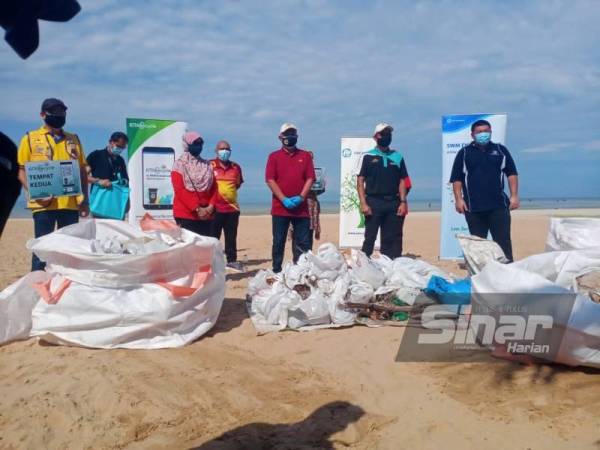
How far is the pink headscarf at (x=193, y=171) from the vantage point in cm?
591

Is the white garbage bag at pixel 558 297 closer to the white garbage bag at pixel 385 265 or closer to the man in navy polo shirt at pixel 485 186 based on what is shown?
the white garbage bag at pixel 385 265

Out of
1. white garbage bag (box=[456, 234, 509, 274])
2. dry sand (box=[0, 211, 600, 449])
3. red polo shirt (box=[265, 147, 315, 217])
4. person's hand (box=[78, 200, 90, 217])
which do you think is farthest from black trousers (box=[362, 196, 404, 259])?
person's hand (box=[78, 200, 90, 217])

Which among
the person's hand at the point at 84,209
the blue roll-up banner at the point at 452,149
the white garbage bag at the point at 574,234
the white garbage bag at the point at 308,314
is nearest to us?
the white garbage bag at the point at 574,234

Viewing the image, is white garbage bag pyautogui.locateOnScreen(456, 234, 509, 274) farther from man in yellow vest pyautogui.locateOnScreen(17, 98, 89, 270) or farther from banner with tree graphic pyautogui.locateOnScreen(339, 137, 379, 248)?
banner with tree graphic pyautogui.locateOnScreen(339, 137, 379, 248)

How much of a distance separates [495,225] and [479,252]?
45.0 inches

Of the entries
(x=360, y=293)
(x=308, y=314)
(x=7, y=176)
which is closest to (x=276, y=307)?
(x=308, y=314)

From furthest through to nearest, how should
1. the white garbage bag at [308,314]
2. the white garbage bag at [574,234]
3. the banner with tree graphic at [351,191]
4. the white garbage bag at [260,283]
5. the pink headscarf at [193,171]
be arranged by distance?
1. the banner with tree graphic at [351,191]
2. the pink headscarf at [193,171]
3. the white garbage bag at [260,283]
4. the white garbage bag at [308,314]
5. the white garbage bag at [574,234]

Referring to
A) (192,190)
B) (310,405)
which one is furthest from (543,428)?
(192,190)

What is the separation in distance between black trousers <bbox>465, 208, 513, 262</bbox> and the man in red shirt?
1787 millimetres

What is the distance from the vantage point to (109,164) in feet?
21.8

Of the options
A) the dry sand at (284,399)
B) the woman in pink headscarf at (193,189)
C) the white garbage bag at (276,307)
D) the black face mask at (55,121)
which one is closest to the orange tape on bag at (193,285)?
the dry sand at (284,399)

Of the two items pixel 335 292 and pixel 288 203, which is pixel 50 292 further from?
pixel 288 203

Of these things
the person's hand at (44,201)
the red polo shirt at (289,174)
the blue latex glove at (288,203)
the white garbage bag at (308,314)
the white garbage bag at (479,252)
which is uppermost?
the red polo shirt at (289,174)

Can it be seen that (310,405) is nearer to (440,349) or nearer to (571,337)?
(440,349)
